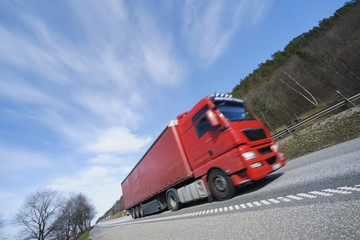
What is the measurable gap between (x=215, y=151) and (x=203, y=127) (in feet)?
3.07

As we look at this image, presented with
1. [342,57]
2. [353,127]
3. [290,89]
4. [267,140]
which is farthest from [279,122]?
[267,140]

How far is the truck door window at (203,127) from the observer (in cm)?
501

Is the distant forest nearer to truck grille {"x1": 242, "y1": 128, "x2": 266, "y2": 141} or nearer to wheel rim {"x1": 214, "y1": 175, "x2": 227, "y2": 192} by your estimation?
truck grille {"x1": 242, "y1": 128, "x2": 266, "y2": 141}

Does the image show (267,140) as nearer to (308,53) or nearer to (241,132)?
(241,132)

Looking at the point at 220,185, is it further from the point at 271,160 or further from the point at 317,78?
the point at 317,78

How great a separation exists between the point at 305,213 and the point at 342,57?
3501 centimetres

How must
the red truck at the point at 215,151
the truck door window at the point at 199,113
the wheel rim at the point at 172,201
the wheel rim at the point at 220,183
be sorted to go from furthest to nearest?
the wheel rim at the point at 172,201 → the truck door window at the point at 199,113 → the wheel rim at the point at 220,183 → the red truck at the point at 215,151

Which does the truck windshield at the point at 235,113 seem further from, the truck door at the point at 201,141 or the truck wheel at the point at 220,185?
the truck wheel at the point at 220,185

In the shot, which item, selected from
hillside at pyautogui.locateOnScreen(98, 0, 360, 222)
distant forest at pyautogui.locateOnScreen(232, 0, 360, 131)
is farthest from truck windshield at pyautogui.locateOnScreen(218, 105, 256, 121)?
hillside at pyautogui.locateOnScreen(98, 0, 360, 222)

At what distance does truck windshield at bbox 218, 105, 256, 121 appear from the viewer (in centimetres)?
485

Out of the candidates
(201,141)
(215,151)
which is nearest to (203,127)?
(201,141)

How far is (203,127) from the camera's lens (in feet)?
17.3

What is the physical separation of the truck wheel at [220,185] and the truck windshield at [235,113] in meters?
1.80

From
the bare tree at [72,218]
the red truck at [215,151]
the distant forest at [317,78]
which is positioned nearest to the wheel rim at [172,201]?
the red truck at [215,151]
